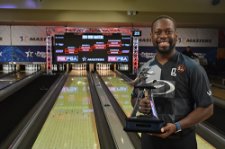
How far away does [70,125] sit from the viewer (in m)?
4.88

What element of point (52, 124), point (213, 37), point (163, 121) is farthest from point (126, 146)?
point (213, 37)

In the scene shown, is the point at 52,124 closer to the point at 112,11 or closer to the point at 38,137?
the point at 38,137

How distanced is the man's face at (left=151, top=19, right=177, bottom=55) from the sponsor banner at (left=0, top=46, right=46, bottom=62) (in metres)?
11.1

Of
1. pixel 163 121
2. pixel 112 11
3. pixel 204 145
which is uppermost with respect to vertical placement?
pixel 112 11

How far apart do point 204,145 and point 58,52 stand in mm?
7311

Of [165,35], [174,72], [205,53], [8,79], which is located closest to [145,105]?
[174,72]

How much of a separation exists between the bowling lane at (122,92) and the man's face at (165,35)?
7.95 ft

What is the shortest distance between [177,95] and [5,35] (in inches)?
448

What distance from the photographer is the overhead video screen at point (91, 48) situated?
10625 mm

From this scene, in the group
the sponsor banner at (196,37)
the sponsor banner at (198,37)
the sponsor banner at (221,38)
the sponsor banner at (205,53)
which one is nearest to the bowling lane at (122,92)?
the sponsor banner at (196,37)

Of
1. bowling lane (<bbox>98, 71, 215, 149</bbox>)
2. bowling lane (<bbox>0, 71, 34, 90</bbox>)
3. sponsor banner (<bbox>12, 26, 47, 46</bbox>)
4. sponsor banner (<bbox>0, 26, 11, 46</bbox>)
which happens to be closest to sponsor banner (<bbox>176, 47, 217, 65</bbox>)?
bowling lane (<bbox>98, 71, 215, 149</bbox>)

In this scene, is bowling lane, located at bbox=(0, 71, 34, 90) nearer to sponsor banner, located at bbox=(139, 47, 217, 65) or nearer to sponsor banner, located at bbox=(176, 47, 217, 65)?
sponsor banner, located at bbox=(139, 47, 217, 65)

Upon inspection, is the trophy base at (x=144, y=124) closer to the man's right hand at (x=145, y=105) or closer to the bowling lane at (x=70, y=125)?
the man's right hand at (x=145, y=105)

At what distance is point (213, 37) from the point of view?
43.4ft
